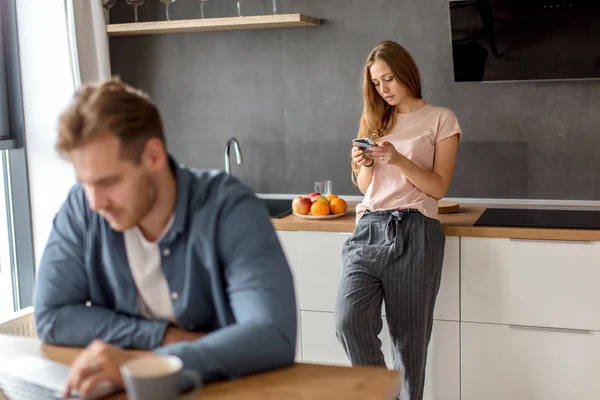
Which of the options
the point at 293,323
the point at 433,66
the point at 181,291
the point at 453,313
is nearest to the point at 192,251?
the point at 181,291

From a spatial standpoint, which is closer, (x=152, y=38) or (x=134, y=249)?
(x=134, y=249)

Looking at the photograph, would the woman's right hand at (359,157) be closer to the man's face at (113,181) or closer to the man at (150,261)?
the man at (150,261)

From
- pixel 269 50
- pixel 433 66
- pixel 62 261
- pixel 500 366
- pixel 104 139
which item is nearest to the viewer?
pixel 104 139

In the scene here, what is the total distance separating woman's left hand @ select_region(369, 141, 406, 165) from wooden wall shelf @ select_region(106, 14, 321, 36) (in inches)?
34.8

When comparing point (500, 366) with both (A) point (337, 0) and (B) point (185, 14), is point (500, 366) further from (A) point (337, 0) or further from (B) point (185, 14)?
(B) point (185, 14)

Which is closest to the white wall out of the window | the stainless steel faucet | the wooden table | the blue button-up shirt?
the window

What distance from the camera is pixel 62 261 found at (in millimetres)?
1775

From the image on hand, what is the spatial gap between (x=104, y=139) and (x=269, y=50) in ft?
8.03

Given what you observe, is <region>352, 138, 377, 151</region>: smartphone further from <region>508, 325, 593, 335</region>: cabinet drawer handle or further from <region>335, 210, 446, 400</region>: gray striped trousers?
<region>508, 325, 593, 335</region>: cabinet drawer handle

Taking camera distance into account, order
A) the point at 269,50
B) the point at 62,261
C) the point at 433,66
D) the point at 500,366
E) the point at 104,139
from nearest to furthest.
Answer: the point at 104,139, the point at 62,261, the point at 500,366, the point at 433,66, the point at 269,50

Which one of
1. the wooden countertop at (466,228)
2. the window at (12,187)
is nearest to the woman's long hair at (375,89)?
the wooden countertop at (466,228)

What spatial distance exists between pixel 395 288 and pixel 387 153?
0.49 meters

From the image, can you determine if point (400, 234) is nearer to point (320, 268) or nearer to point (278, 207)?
point (320, 268)

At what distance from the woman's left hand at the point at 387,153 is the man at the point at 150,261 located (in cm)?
125
